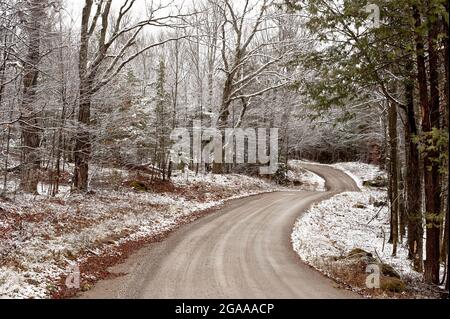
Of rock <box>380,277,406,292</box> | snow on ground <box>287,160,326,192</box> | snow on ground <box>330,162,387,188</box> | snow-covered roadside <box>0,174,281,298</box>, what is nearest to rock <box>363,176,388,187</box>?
snow on ground <box>330,162,387,188</box>

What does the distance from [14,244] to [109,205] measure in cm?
720

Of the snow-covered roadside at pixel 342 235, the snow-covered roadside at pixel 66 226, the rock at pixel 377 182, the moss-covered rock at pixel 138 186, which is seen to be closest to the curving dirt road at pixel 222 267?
the snow-covered roadside at pixel 342 235

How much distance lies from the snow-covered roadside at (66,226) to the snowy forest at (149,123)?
6 cm

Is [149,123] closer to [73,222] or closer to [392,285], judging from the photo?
[73,222]

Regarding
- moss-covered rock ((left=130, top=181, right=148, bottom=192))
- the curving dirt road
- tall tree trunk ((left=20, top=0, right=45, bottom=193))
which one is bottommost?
the curving dirt road

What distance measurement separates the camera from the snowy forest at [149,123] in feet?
33.5

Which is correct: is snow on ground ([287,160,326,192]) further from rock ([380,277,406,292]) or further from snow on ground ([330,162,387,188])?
rock ([380,277,406,292])

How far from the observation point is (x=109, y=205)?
57.6 ft

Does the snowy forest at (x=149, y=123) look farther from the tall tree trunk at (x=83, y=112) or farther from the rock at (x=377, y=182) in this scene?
the rock at (x=377, y=182)

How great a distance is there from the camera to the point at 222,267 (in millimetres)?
10727

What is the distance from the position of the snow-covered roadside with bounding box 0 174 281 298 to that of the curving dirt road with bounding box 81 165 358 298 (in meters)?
1.23

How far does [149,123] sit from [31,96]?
444 inches

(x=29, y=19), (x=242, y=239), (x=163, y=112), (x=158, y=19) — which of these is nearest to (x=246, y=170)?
(x=163, y=112)

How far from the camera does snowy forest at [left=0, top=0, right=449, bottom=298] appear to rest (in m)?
10.2
